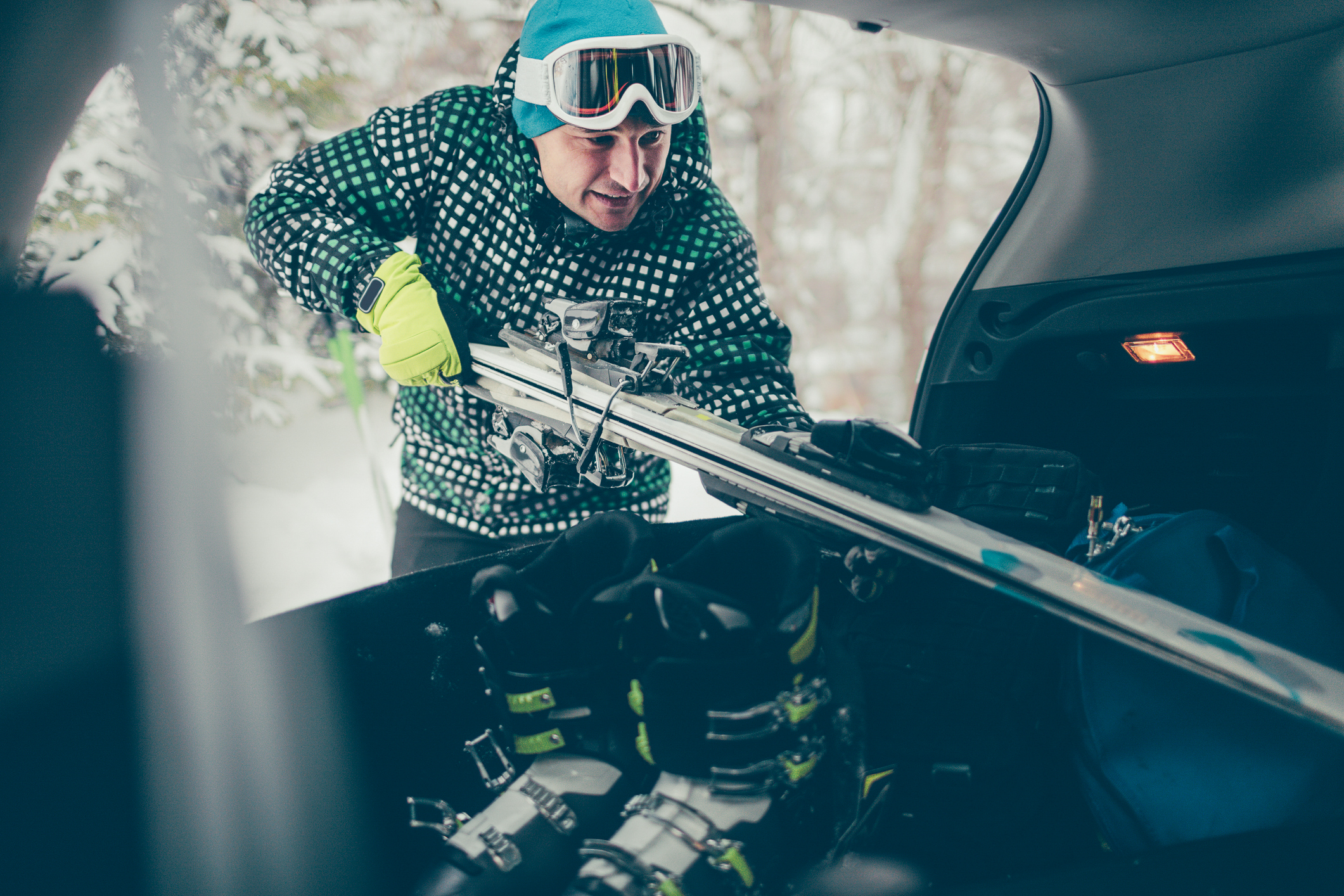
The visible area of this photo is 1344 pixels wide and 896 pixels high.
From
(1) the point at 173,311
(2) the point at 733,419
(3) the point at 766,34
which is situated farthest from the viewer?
(3) the point at 766,34

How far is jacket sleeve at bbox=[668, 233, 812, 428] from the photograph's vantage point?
158 cm

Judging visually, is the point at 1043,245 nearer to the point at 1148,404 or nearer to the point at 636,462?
the point at 1148,404

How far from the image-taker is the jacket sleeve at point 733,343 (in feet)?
5.18

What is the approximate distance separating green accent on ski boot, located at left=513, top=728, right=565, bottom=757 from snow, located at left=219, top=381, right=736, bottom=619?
10.4ft

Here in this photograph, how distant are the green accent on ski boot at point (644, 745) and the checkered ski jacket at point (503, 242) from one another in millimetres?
695

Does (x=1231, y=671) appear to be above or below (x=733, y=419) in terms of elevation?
below

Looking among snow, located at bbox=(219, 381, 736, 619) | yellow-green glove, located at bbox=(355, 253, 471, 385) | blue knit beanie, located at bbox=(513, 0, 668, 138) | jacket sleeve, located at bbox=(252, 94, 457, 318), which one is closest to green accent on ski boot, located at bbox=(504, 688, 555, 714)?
yellow-green glove, located at bbox=(355, 253, 471, 385)

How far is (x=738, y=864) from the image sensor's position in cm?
91

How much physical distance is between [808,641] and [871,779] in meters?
0.27

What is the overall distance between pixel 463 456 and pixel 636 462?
1.29 feet

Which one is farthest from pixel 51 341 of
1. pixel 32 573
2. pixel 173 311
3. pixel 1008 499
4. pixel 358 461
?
pixel 358 461

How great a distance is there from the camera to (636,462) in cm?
180

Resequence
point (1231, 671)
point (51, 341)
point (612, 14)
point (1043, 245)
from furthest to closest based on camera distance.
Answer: point (1043, 245)
point (612, 14)
point (1231, 671)
point (51, 341)

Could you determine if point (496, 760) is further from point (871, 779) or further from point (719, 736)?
point (871, 779)
